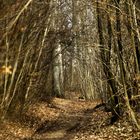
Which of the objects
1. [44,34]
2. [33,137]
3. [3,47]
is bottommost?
[33,137]

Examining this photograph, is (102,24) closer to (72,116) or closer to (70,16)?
(70,16)

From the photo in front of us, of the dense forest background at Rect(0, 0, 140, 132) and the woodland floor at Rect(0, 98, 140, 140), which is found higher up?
the dense forest background at Rect(0, 0, 140, 132)

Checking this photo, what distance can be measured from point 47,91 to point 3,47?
15611mm

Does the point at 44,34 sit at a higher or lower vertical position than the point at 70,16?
lower

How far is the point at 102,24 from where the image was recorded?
45.6ft

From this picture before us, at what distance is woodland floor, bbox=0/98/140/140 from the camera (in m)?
12.4

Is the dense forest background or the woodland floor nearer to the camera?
the dense forest background

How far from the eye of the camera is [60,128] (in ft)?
50.9

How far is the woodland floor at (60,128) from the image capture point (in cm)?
1237

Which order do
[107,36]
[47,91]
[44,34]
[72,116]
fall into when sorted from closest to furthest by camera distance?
[44,34] → [107,36] → [72,116] → [47,91]

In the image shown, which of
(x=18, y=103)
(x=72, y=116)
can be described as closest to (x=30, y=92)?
(x=18, y=103)

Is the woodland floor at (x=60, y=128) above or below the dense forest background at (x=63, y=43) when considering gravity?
below

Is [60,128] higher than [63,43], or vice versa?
[63,43]

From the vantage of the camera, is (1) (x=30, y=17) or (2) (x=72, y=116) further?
(2) (x=72, y=116)
